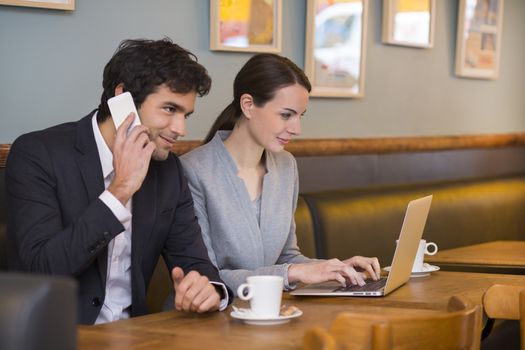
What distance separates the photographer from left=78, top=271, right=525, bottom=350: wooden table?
1836 mm

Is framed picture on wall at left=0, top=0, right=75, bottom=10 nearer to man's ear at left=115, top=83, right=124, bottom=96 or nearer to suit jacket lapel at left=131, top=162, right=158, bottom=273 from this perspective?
man's ear at left=115, top=83, right=124, bottom=96

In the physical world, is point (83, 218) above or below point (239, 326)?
above

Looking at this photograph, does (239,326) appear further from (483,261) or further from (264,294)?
(483,261)

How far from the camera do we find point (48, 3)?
3.02 m

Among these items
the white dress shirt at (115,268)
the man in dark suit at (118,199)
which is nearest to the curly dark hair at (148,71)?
the man in dark suit at (118,199)

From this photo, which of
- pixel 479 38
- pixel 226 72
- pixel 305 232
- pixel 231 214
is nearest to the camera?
pixel 231 214

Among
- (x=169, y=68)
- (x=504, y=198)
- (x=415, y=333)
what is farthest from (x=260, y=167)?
(x=504, y=198)

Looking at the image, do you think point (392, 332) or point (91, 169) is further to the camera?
point (91, 169)

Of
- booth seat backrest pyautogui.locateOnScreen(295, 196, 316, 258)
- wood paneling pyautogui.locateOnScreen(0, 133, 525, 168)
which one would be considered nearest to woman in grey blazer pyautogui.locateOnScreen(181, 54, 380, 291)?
booth seat backrest pyautogui.locateOnScreen(295, 196, 316, 258)

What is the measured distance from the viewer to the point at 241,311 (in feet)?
6.87

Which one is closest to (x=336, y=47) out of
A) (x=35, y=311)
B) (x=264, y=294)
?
(x=264, y=294)

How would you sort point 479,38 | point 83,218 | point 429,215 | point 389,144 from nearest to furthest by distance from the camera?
point 83,218, point 429,215, point 389,144, point 479,38

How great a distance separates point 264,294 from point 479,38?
3.82 metres

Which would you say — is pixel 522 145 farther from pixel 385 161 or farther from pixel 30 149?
pixel 30 149
